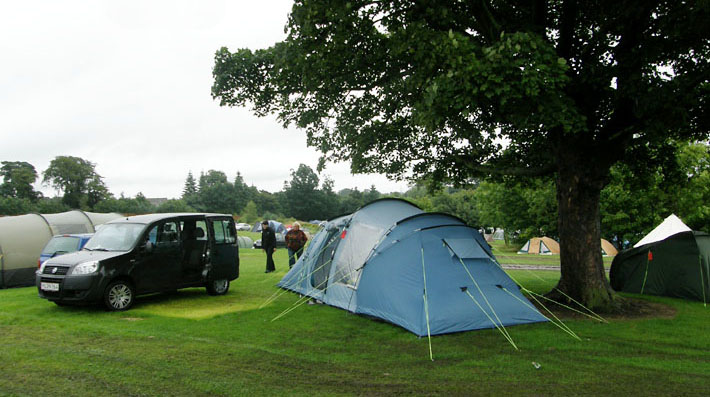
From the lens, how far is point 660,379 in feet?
18.1

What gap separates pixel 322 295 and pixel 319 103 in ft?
14.8

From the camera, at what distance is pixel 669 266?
39.5 feet

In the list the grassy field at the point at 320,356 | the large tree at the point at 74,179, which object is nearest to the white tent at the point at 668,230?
the grassy field at the point at 320,356

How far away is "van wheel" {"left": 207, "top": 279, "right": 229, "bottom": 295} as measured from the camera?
37.9 feet

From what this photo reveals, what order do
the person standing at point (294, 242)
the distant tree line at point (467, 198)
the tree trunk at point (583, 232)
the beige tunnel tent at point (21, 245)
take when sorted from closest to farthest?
1. the tree trunk at point (583, 232)
2. the beige tunnel tent at point (21, 245)
3. the person standing at point (294, 242)
4. the distant tree line at point (467, 198)

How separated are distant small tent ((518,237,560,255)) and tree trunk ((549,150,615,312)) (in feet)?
93.2

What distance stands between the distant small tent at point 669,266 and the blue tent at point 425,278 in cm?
579

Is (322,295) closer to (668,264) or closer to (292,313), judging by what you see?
(292,313)

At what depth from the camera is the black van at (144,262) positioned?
29.8ft

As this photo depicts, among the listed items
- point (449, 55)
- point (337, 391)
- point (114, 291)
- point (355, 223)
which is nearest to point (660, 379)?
point (337, 391)

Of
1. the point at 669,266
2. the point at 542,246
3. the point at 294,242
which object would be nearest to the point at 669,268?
the point at 669,266

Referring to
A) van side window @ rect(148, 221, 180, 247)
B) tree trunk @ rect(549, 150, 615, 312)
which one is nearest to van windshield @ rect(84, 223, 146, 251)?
van side window @ rect(148, 221, 180, 247)

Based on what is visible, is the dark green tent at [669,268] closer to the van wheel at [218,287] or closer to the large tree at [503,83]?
the large tree at [503,83]

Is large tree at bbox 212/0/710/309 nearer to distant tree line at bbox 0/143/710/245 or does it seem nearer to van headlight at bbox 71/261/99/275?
distant tree line at bbox 0/143/710/245
